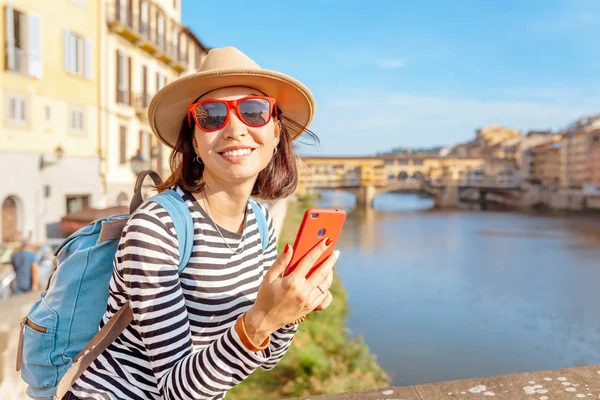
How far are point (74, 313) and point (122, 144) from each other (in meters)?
14.1

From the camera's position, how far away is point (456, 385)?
1619mm

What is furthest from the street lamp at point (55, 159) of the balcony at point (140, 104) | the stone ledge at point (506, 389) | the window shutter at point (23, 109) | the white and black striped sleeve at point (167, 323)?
the white and black striped sleeve at point (167, 323)

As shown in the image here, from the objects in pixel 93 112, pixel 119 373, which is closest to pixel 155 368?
pixel 119 373

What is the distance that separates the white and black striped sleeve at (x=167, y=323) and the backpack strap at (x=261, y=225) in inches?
11.7

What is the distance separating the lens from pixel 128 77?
14594mm

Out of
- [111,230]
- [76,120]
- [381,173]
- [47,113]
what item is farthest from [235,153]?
[381,173]

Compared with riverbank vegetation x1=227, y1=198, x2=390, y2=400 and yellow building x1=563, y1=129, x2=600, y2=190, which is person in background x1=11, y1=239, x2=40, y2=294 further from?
yellow building x1=563, y1=129, x2=600, y2=190

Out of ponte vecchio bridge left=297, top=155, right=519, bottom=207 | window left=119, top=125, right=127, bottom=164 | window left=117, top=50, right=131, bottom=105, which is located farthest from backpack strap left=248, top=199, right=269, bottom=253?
ponte vecchio bridge left=297, top=155, right=519, bottom=207

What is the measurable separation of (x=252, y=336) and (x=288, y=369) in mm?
5500

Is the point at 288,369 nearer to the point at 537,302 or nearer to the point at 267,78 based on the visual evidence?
the point at 267,78

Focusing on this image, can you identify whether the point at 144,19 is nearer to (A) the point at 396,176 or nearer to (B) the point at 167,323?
(B) the point at 167,323

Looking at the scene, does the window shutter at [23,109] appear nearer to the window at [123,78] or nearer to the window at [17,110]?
the window at [17,110]

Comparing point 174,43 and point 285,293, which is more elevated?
point 174,43

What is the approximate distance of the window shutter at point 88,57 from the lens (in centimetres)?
1239
